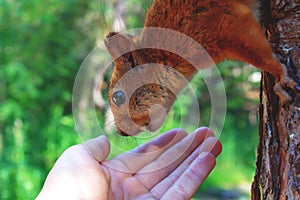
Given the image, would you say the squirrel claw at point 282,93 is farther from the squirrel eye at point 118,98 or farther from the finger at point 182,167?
the squirrel eye at point 118,98

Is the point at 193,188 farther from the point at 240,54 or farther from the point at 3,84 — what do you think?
the point at 3,84

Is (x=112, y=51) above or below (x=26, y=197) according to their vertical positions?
above

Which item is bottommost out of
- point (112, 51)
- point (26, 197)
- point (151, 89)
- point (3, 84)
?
point (26, 197)

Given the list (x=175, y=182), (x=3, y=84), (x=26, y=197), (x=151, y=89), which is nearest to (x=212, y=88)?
(x=151, y=89)

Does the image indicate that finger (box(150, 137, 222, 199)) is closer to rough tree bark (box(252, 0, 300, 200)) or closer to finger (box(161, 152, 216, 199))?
finger (box(161, 152, 216, 199))

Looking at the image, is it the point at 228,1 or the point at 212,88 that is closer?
the point at 228,1

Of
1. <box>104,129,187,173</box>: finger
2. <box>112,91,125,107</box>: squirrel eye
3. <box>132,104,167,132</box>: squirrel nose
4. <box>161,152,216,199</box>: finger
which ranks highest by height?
<box>112,91,125,107</box>: squirrel eye

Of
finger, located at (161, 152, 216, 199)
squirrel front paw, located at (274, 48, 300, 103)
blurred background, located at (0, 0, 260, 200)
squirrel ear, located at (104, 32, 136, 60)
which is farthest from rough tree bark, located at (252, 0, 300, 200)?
blurred background, located at (0, 0, 260, 200)
